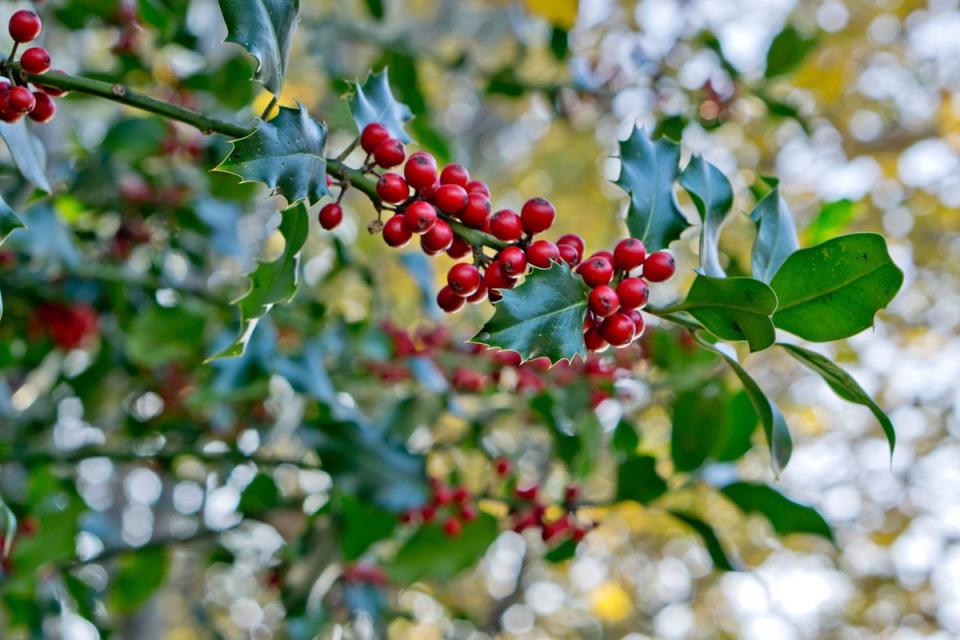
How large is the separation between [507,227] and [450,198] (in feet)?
0.20

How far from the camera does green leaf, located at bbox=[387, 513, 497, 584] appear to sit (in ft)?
6.09

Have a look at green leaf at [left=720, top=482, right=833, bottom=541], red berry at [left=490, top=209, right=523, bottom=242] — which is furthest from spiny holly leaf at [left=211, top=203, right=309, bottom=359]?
green leaf at [left=720, top=482, right=833, bottom=541]

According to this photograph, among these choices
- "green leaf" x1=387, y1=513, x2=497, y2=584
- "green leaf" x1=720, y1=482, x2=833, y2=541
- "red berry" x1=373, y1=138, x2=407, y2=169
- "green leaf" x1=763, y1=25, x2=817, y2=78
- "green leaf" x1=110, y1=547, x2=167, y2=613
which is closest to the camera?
"red berry" x1=373, y1=138, x2=407, y2=169

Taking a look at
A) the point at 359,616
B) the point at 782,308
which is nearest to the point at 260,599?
the point at 359,616

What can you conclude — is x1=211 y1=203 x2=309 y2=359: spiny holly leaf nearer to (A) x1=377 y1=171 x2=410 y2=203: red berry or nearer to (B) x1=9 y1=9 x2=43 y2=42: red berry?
(A) x1=377 y1=171 x2=410 y2=203: red berry

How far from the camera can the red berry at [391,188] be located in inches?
34.8

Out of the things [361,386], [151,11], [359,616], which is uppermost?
[151,11]

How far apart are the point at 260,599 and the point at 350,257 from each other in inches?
200

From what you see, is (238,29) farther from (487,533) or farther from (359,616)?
(359,616)

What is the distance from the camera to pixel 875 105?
4.13 m

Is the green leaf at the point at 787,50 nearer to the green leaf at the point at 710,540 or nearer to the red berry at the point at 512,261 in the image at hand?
the green leaf at the point at 710,540

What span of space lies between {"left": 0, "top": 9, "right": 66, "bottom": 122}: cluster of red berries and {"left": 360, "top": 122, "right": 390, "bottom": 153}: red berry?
1.01 ft

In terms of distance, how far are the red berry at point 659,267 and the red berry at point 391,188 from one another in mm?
253

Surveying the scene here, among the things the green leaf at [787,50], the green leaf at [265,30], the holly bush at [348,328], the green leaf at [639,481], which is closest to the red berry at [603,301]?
the holly bush at [348,328]
